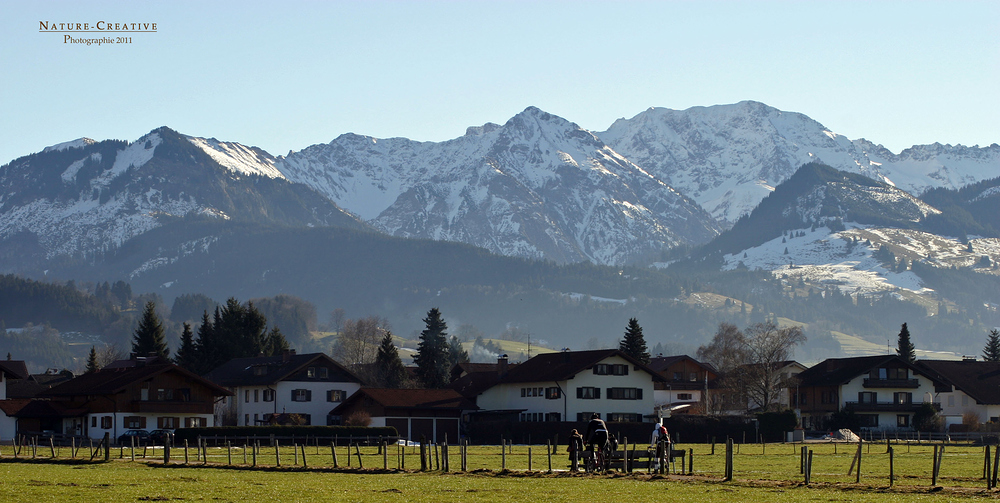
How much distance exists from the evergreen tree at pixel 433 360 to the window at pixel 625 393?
1176 inches

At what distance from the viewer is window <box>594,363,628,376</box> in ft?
352

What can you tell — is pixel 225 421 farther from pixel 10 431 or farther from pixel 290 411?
pixel 10 431

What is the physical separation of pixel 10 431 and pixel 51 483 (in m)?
58.0

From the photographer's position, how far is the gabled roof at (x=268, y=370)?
112600 millimetres

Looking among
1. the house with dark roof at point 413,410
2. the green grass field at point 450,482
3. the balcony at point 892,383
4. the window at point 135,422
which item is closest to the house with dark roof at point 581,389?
the house with dark roof at point 413,410

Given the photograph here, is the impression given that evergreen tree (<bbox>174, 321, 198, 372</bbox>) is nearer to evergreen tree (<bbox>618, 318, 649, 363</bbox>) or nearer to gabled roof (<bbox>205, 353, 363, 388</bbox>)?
gabled roof (<bbox>205, 353, 363, 388</bbox>)

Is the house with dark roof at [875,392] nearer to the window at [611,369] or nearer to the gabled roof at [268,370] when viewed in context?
the window at [611,369]

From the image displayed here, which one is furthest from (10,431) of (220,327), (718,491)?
(718,491)

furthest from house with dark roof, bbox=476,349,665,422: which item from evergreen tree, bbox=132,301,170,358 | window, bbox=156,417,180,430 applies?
evergreen tree, bbox=132,301,170,358

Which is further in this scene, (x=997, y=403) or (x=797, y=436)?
(x=997, y=403)

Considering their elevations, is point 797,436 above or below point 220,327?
below

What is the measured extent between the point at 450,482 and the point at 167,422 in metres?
60.4

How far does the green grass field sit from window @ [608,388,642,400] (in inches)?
1983

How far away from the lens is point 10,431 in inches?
3664
